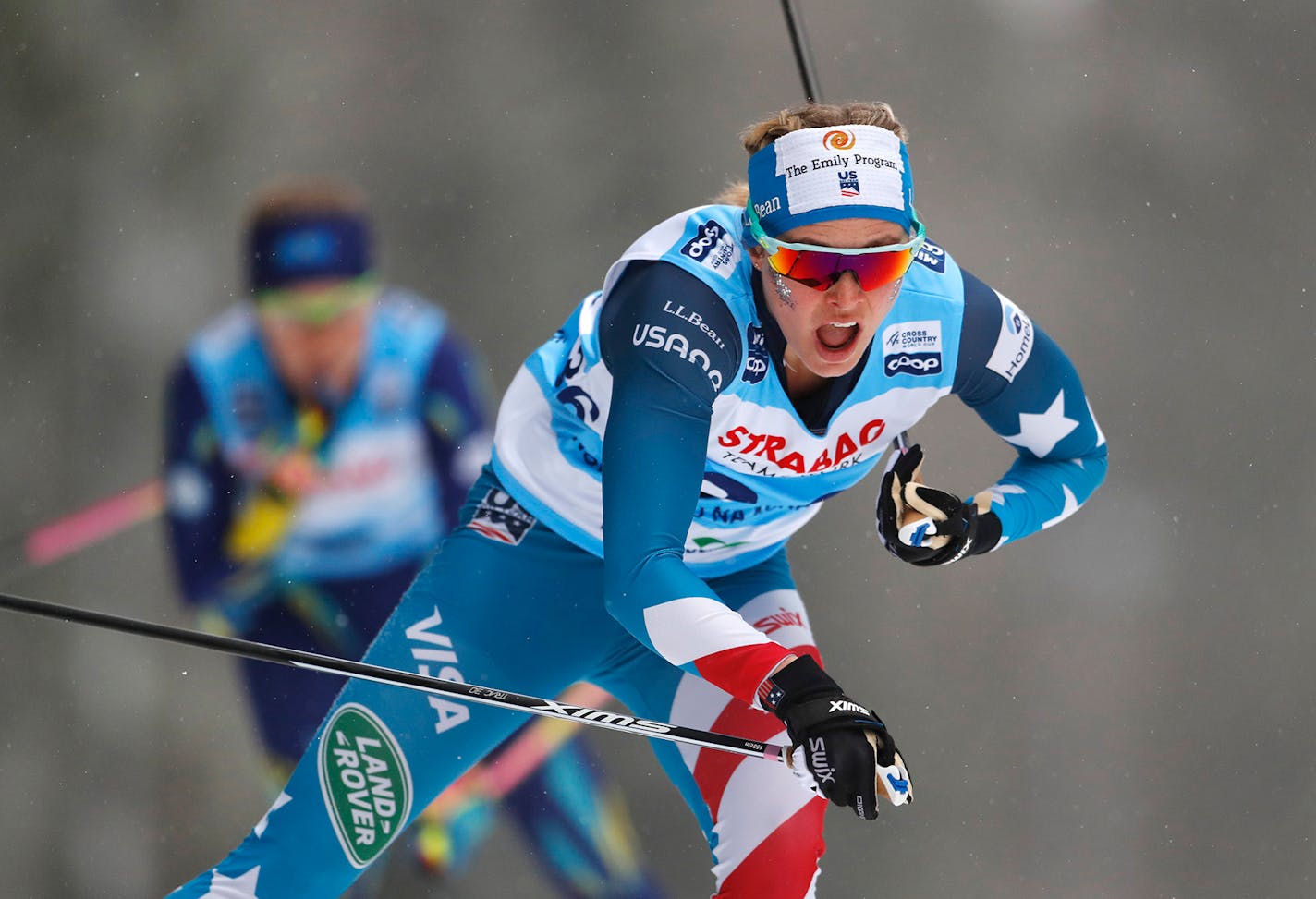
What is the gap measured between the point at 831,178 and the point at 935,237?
1.78 metres

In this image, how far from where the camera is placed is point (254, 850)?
1862mm

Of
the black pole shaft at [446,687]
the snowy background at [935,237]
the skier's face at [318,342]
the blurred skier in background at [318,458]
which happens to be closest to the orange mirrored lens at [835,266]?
the black pole shaft at [446,687]

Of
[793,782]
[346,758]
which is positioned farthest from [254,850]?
[793,782]

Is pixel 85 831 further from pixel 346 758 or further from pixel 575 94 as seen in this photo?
pixel 575 94

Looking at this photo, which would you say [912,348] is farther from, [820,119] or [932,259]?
[820,119]

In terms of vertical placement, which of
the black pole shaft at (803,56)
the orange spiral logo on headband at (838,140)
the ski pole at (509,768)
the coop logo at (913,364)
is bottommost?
the ski pole at (509,768)

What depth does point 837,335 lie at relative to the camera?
1.67 metres

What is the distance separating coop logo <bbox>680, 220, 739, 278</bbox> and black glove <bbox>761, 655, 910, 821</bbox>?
501 millimetres

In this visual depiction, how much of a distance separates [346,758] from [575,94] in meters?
2.02

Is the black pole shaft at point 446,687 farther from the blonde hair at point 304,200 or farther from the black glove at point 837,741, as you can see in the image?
the blonde hair at point 304,200

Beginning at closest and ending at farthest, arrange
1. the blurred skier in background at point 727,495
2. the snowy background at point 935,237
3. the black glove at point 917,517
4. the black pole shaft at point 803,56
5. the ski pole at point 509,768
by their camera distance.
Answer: the blurred skier in background at point 727,495 < the black glove at point 917,517 < the black pole shaft at point 803,56 < the snowy background at point 935,237 < the ski pole at point 509,768

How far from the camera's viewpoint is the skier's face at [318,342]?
350 cm

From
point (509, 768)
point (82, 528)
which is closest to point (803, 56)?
point (509, 768)

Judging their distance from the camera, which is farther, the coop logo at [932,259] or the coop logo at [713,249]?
the coop logo at [932,259]
